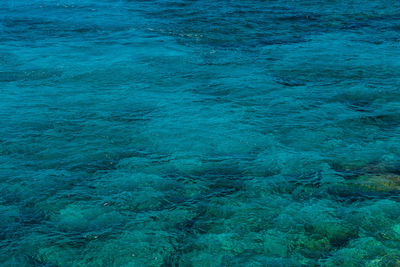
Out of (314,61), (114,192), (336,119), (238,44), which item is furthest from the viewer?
(238,44)

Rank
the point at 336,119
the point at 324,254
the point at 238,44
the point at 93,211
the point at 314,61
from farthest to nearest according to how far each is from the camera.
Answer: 1. the point at 238,44
2. the point at 314,61
3. the point at 336,119
4. the point at 93,211
5. the point at 324,254

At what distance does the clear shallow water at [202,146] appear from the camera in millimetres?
7492

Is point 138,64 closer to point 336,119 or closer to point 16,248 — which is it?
point 336,119

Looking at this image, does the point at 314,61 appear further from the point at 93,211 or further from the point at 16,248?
the point at 16,248

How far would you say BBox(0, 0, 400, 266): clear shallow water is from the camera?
749 cm

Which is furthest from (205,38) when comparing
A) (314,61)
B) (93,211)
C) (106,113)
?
(93,211)

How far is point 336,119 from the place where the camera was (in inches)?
450

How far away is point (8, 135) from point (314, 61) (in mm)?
10111

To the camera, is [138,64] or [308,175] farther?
[138,64]

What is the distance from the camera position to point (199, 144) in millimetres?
10500

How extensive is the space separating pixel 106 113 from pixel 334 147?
6.05 meters

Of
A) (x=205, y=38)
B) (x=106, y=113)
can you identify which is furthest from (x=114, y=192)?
(x=205, y=38)

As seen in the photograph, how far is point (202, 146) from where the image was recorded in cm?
1040

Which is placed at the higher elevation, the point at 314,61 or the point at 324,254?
the point at 314,61
